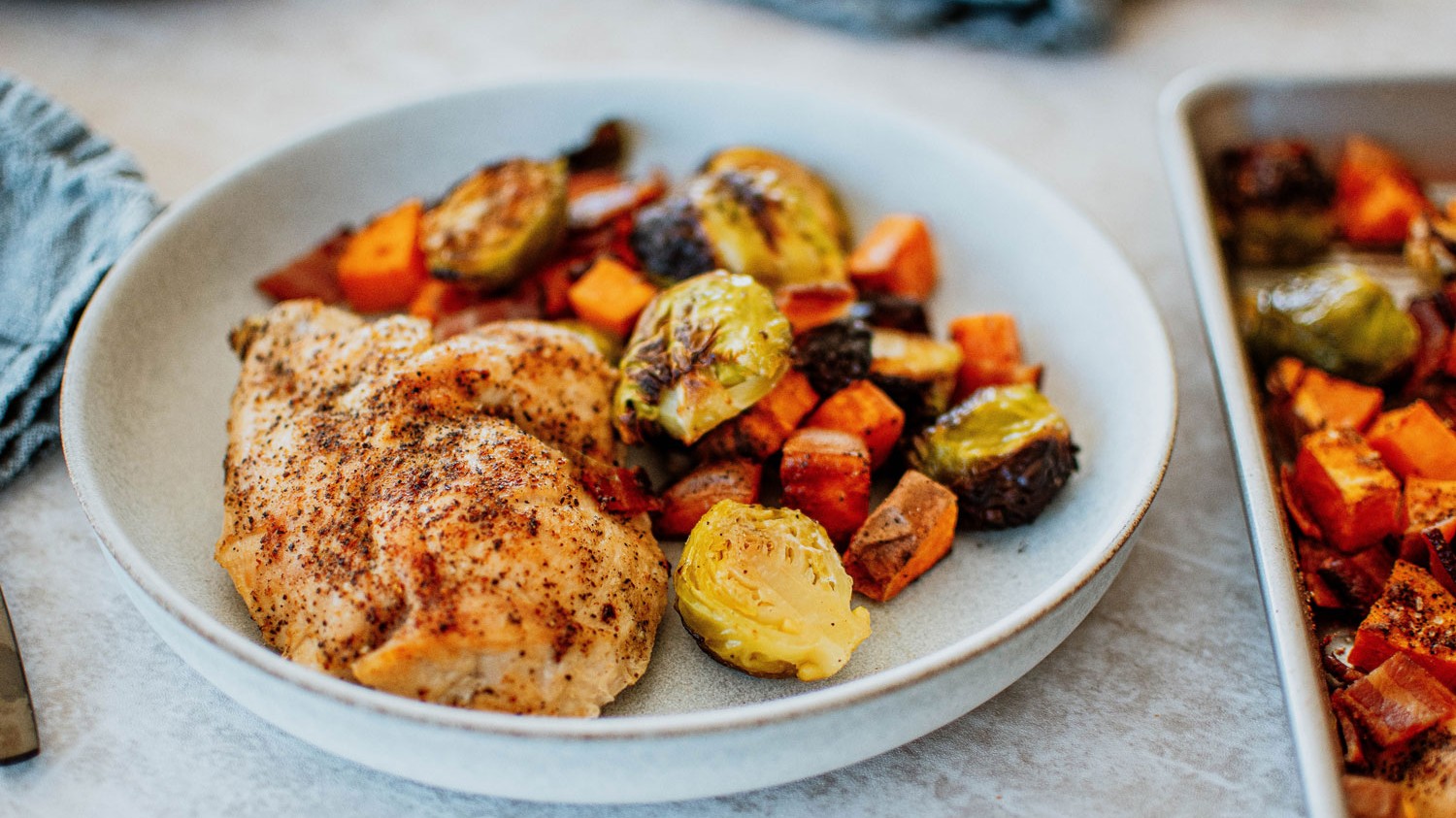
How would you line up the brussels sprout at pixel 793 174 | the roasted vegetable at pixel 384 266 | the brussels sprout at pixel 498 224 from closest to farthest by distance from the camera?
the brussels sprout at pixel 498 224, the roasted vegetable at pixel 384 266, the brussels sprout at pixel 793 174

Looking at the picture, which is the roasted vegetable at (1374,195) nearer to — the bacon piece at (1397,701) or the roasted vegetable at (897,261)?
the roasted vegetable at (897,261)

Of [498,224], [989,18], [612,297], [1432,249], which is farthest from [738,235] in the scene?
[989,18]

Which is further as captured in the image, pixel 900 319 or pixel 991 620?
pixel 900 319

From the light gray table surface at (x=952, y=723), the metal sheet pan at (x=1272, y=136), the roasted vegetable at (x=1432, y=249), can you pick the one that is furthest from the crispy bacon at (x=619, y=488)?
the roasted vegetable at (x=1432, y=249)

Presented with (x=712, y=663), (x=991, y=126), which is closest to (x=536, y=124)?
(x=991, y=126)

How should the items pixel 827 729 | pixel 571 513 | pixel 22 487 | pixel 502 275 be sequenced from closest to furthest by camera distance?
pixel 827 729, pixel 571 513, pixel 22 487, pixel 502 275

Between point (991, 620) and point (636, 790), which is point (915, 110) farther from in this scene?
point (636, 790)
